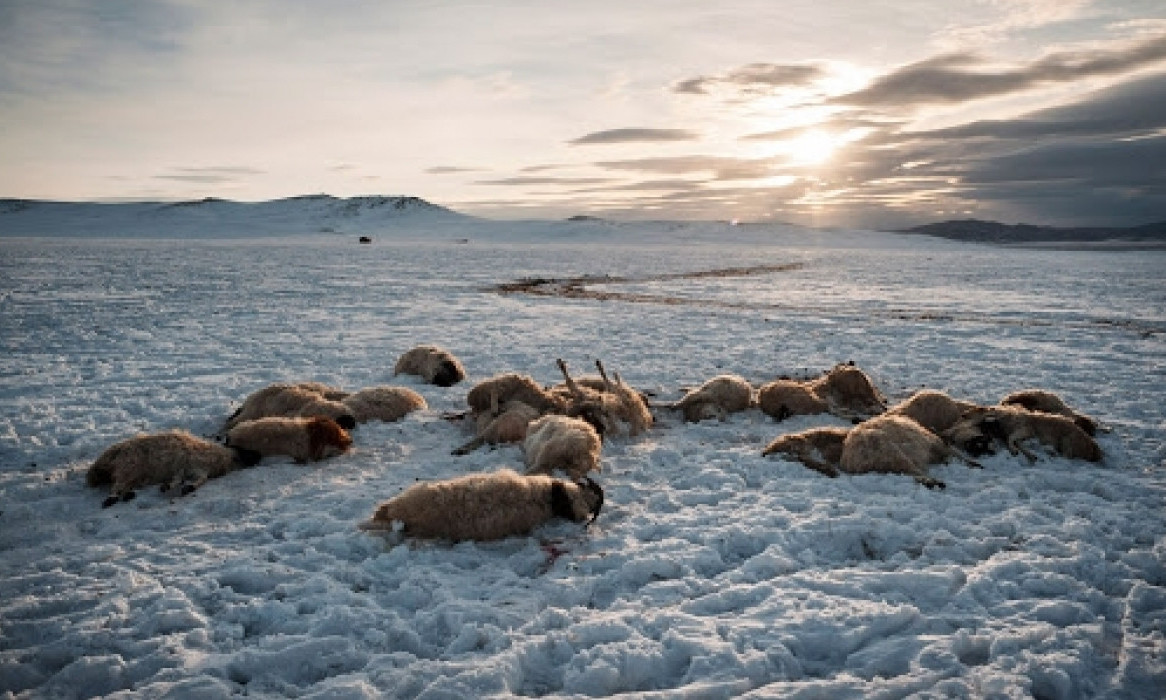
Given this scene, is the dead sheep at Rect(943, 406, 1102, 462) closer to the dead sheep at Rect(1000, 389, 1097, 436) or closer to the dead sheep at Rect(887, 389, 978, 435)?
the dead sheep at Rect(887, 389, 978, 435)

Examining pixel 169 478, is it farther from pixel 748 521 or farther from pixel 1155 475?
pixel 1155 475

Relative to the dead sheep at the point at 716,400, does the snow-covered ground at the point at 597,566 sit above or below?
below

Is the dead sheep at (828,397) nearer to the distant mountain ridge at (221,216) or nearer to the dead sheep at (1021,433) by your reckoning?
the dead sheep at (1021,433)

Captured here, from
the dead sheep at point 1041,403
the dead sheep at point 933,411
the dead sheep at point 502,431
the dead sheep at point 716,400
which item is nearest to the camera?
the dead sheep at point 502,431

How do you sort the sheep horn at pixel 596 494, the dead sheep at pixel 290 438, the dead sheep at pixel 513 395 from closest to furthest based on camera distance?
the sheep horn at pixel 596 494 → the dead sheep at pixel 290 438 → the dead sheep at pixel 513 395

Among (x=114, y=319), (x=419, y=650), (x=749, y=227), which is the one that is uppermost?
(x=749, y=227)

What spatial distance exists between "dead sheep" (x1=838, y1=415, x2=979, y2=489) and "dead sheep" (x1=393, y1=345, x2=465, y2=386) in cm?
661

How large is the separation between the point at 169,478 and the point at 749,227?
11135 cm

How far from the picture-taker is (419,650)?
4449 millimetres

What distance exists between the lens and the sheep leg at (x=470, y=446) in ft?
27.2

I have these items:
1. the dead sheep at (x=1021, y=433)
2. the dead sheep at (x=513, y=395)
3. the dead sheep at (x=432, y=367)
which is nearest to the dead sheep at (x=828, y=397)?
the dead sheep at (x=1021, y=433)

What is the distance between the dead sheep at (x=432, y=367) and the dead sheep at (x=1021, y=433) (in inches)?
296

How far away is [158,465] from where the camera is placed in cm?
704

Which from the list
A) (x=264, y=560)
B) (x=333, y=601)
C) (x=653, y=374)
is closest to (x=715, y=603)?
(x=333, y=601)
